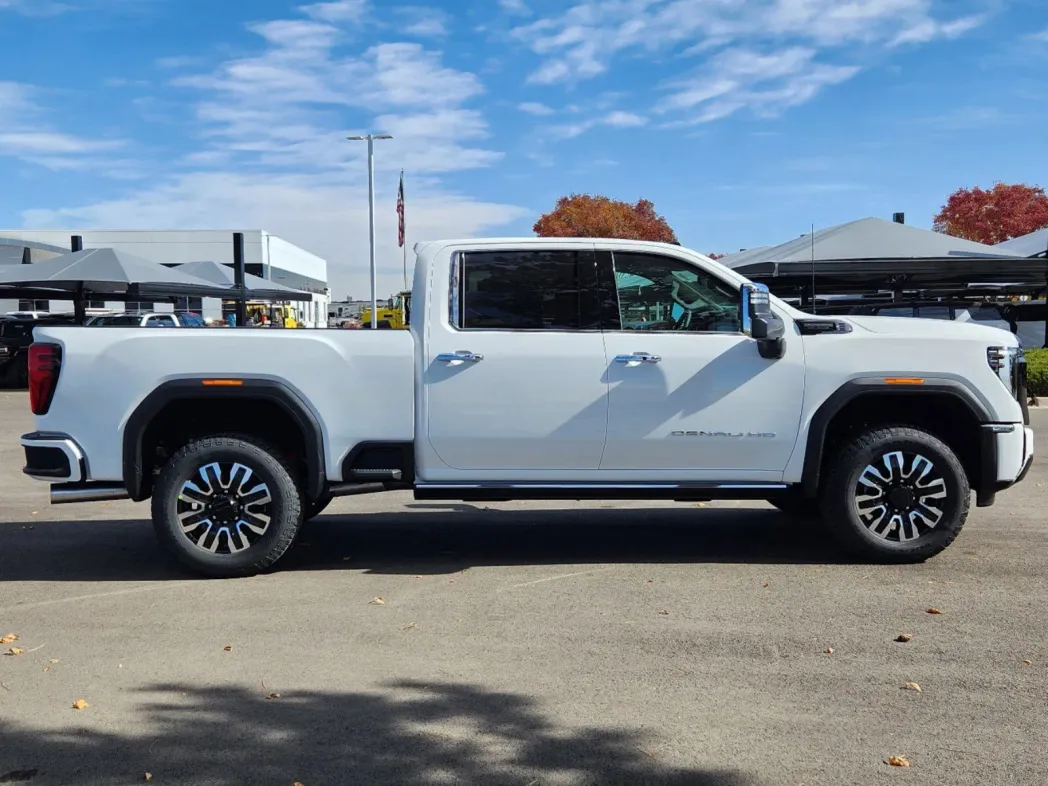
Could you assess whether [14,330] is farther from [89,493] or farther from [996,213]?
[996,213]

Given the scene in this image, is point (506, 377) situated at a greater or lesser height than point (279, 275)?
lesser

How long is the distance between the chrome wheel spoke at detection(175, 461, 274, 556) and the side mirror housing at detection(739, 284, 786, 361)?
9.89 ft

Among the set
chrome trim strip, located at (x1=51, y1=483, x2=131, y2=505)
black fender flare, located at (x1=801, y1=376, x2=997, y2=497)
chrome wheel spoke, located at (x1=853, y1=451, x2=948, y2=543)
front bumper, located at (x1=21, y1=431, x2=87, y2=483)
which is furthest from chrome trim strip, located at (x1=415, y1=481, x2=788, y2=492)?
front bumper, located at (x1=21, y1=431, x2=87, y2=483)

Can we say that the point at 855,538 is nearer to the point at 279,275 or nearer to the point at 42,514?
the point at 42,514

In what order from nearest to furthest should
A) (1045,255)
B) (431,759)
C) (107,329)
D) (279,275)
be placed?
(431,759)
(107,329)
(1045,255)
(279,275)

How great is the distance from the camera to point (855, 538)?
6.46 metres

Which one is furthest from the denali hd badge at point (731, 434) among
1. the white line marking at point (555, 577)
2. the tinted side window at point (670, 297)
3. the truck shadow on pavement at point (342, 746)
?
the truck shadow on pavement at point (342, 746)

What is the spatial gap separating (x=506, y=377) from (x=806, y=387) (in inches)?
71.4

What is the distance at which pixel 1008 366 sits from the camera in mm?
6504

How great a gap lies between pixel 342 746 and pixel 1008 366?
15.5 feet

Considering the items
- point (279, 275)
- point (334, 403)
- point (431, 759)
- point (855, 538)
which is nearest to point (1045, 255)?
point (855, 538)

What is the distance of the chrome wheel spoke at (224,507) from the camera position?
6.24 metres

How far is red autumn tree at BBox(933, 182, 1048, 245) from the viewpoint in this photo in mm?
45219

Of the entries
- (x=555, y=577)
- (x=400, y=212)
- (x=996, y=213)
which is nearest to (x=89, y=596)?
(x=555, y=577)
